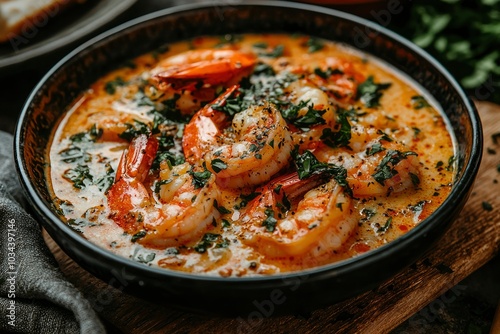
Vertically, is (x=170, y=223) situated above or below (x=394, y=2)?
below

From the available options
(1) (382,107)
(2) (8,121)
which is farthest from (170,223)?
(2) (8,121)

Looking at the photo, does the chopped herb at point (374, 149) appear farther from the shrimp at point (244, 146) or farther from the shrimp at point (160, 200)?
the shrimp at point (160, 200)

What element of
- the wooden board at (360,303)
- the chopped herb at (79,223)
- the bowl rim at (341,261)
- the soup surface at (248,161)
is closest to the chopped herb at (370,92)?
the soup surface at (248,161)

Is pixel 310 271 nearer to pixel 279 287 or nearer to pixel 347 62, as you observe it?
pixel 279 287

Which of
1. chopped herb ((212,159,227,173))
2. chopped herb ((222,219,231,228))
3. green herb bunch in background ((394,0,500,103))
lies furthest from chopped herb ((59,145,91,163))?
green herb bunch in background ((394,0,500,103))

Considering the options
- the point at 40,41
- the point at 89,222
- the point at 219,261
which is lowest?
the point at 219,261

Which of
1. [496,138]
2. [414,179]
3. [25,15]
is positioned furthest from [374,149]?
[25,15]
